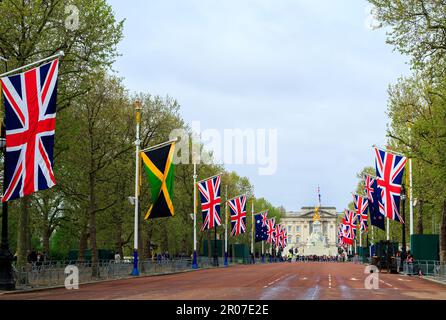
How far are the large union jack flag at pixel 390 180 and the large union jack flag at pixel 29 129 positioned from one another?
2709 cm

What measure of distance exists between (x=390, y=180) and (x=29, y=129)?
2806 centimetres

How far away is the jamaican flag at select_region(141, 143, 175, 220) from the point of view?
137ft

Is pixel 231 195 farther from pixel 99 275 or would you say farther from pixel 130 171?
pixel 99 275

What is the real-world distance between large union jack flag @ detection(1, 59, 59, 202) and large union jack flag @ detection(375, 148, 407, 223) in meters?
27.1

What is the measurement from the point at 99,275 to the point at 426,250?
26807 millimetres

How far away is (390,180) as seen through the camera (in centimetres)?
4941

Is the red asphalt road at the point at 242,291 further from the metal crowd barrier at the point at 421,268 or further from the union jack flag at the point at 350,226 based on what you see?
the union jack flag at the point at 350,226

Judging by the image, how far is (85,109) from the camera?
53938mm

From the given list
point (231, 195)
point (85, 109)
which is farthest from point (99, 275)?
point (231, 195)

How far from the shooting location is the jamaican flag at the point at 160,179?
4181 centimetres

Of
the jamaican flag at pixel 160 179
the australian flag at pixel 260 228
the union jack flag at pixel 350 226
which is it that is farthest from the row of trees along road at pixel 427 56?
the union jack flag at pixel 350 226
